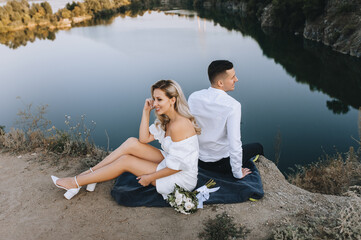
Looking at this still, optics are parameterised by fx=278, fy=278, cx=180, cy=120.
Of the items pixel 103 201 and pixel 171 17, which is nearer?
pixel 103 201

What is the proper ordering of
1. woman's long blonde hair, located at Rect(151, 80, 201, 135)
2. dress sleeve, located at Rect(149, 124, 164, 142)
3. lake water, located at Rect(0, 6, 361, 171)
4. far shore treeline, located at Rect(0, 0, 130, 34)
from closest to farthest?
woman's long blonde hair, located at Rect(151, 80, 201, 135), dress sleeve, located at Rect(149, 124, 164, 142), lake water, located at Rect(0, 6, 361, 171), far shore treeline, located at Rect(0, 0, 130, 34)

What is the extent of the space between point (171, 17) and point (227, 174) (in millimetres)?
38871

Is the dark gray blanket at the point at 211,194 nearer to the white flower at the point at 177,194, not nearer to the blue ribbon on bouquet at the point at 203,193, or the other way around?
the blue ribbon on bouquet at the point at 203,193

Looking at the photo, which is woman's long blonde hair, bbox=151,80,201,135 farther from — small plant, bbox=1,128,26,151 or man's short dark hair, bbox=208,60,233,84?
small plant, bbox=1,128,26,151

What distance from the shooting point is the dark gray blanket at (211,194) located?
283 cm

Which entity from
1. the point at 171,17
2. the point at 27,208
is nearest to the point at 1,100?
the point at 27,208

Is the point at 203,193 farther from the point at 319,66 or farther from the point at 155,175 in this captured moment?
the point at 319,66

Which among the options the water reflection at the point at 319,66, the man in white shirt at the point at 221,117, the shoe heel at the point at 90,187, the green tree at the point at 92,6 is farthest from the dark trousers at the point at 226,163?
the green tree at the point at 92,6

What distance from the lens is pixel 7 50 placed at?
25.3 m

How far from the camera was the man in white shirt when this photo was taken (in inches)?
104

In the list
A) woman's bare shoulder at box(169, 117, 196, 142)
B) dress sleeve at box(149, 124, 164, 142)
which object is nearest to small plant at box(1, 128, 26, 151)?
dress sleeve at box(149, 124, 164, 142)

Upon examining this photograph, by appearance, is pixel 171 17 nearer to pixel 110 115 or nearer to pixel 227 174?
pixel 110 115

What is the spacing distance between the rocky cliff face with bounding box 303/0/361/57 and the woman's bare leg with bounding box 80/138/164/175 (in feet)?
57.1

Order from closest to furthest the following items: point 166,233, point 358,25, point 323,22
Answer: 1. point 166,233
2. point 358,25
3. point 323,22
